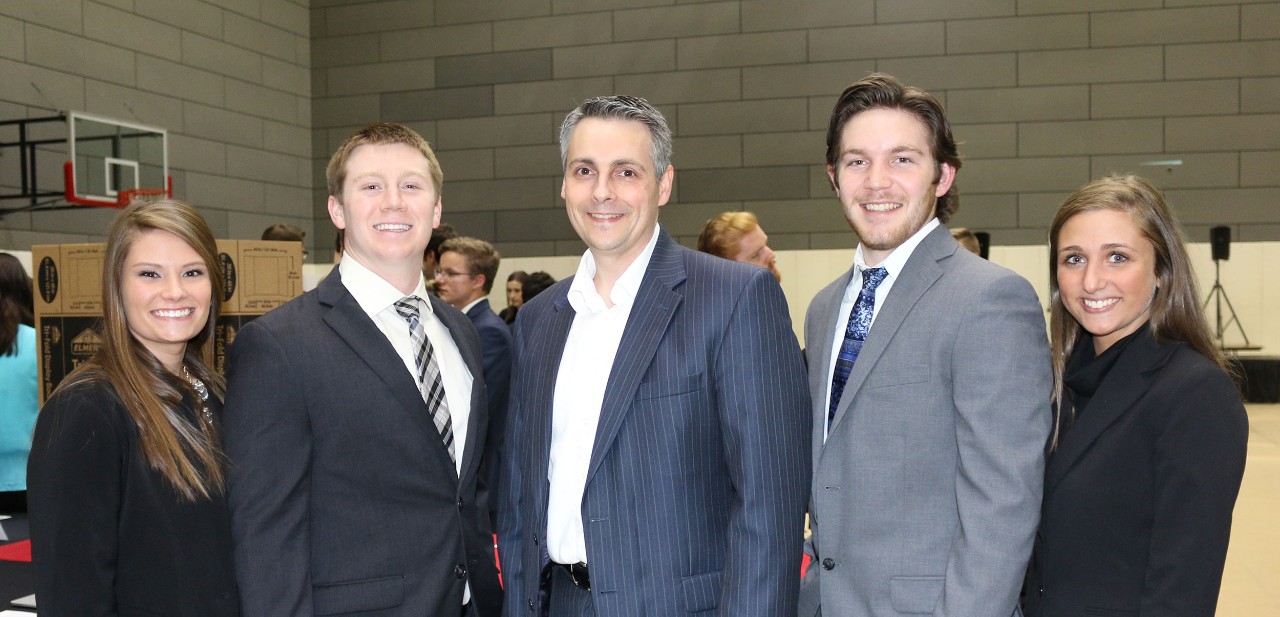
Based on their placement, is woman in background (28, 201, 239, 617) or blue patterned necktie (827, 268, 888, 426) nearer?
woman in background (28, 201, 239, 617)

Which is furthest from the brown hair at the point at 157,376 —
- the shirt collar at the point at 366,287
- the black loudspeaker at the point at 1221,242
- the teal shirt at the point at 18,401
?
the black loudspeaker at the point at 1221,242

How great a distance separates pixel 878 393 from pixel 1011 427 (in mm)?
232

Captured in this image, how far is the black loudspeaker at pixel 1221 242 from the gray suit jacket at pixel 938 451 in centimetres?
888

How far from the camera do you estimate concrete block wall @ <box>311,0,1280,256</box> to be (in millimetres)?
9289

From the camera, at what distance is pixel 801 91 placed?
9961mm

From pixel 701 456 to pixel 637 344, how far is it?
9.2 inches

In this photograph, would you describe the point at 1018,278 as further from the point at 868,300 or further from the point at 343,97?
the point at 343,97

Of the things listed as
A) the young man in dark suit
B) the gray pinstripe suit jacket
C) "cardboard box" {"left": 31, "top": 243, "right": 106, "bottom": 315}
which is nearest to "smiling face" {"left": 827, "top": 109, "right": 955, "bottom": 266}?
the gray pinstripe suit jacket

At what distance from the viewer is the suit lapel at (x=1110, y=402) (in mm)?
1794

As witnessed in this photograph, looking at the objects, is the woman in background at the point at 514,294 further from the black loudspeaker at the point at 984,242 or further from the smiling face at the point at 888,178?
the smiling face at the point at 888,178

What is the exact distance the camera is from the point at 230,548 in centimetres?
178

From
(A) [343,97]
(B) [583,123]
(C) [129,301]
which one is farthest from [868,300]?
(A) [343,97]

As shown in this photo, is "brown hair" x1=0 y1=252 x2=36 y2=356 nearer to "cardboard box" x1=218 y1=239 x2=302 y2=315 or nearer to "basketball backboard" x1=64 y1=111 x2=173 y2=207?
"cardboard box" x1=218 y1=239 x2=302 y2=315

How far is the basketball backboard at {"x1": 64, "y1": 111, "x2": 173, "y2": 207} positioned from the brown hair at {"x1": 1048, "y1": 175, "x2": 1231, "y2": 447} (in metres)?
7.90
